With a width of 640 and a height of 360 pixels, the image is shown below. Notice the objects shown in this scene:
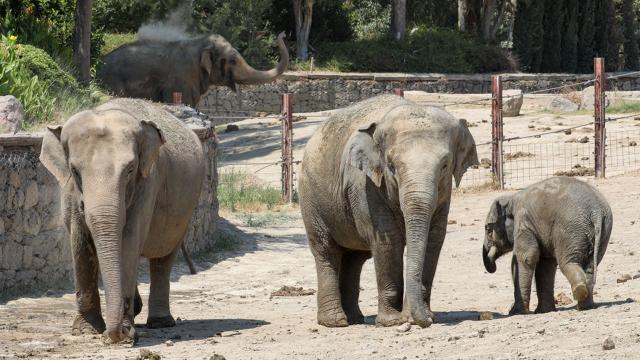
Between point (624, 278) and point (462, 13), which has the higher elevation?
point (462, 13)

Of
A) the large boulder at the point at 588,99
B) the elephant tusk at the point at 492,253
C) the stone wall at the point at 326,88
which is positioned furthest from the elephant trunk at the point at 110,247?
the stone wall at the point at 326,88

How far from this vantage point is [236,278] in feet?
53.4

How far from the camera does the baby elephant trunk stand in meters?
11.3

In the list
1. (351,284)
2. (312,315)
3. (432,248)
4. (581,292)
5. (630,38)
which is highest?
(432,248)

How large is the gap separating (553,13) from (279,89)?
42.4ft

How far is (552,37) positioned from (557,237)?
38.3 meters

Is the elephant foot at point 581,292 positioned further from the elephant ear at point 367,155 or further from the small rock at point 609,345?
the small rock at point 609,345

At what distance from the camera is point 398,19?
4575 centimetres

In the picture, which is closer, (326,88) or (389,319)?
(389,319)

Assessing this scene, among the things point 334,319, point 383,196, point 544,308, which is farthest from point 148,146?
point 544,308

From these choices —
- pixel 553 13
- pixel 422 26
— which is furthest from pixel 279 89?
pixel 553 13

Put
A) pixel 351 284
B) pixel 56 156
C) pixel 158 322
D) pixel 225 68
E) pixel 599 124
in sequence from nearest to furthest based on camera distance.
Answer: pixel 56 156
pixel 158 322
pixel 351 284
pixel 599 124
pixel 225 68

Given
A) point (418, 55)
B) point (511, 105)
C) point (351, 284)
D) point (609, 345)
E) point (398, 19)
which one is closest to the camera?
point (609, 345)

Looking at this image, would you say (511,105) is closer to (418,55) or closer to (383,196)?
(418,55)
